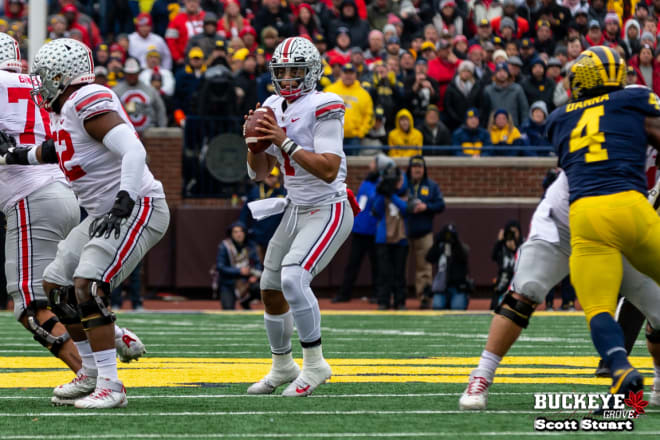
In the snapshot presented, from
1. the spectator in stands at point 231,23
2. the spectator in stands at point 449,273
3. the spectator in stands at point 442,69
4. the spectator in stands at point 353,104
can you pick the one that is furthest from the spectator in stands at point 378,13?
the spectator in stands at point 449,273

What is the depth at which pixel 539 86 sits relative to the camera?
18.8 m

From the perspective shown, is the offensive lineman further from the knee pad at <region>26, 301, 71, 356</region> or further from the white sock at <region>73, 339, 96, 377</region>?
the white sock at <region>73, 339, 96, 377</region>

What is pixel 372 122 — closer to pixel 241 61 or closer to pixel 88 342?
pixel 241 61

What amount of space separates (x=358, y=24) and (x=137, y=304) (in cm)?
659

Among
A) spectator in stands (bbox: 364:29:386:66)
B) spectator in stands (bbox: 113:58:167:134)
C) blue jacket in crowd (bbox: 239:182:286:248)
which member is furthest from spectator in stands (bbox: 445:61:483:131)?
spectator in stands (bbox: 113:58:167:134)

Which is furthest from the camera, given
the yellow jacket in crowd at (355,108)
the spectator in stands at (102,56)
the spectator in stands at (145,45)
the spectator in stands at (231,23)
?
the spectator in stands at (231,23)

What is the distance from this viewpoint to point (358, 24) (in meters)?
20.0

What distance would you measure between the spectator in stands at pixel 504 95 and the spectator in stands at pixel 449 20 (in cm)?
277

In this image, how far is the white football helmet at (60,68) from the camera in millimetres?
6660

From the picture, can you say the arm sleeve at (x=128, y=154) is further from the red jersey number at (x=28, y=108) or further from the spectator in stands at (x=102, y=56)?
the spectator in stands at (x=102, y=56)

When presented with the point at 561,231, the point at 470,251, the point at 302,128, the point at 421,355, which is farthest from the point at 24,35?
the point at 561,231

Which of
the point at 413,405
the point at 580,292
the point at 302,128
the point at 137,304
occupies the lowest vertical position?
the point at 137,304

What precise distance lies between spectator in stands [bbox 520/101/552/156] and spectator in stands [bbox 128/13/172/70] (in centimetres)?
508

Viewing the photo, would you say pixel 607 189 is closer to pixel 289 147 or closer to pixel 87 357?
pixel 289 147
